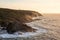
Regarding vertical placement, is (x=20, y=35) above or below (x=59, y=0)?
below

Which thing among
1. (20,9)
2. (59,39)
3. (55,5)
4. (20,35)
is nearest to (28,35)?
(20,35)

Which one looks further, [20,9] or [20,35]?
[20,9]

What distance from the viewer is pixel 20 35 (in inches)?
61.8

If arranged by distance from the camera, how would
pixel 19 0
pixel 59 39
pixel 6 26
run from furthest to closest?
pixel 19 0, pixel 6 26, pixel 59 39

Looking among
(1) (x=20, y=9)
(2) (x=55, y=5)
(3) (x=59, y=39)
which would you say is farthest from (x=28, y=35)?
(2) (x=55, y=5)

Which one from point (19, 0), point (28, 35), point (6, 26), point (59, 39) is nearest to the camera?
point (59, 39)

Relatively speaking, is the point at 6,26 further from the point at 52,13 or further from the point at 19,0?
the point at 52,13

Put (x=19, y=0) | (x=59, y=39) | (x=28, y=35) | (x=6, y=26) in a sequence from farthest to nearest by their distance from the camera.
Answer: (x=19, y=0), (x=6, y=26), (x=28, y=35), (x=59, y=39)

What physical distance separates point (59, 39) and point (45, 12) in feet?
5.68

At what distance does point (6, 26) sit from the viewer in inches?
72.1

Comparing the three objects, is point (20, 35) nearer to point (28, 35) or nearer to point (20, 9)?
point (28, 35)

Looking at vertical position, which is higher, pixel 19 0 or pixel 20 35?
pixel 19 0

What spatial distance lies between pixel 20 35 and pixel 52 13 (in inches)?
69.4

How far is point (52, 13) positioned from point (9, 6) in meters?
1.01
